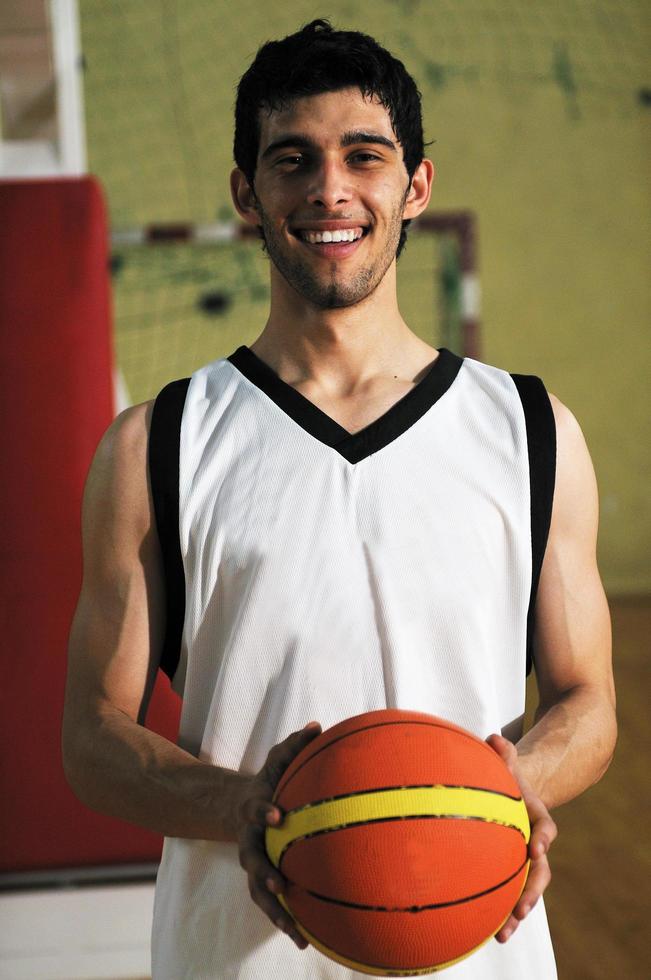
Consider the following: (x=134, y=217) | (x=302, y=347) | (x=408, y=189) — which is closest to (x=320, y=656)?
(x=302, y=347)

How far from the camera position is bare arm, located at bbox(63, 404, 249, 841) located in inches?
41.7

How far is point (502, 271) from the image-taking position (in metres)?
6.06

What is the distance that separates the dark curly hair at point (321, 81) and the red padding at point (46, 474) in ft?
3.06

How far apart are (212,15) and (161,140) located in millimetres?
734

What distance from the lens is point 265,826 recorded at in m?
0.89

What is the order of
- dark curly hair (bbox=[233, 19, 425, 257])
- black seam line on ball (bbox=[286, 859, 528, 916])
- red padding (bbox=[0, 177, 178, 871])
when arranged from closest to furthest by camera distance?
black seam line on ball (bbox=[286, 859, 528, 916])
dark curly hair (bbox=[233, 19, 425, 257])
red padding (bbox=[0, 177, 178, 871])

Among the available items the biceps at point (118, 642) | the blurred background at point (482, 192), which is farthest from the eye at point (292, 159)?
the blurred background at point (482, 192)

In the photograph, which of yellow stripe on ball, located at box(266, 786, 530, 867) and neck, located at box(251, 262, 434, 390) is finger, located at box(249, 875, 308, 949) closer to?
yellow stripe on ball, located at box(266, 786, 530, 867)

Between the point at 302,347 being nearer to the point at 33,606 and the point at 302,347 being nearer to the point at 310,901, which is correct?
the point at 310,901

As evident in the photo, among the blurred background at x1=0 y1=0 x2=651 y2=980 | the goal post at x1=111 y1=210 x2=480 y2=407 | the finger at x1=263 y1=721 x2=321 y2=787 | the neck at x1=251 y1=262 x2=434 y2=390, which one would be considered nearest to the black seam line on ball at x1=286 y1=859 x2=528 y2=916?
the finger at x1=263 y1=721 x2=321 y2=787

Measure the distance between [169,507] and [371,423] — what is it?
24cm

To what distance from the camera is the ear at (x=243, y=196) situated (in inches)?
48.8

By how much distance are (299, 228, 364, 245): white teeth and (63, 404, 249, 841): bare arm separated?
265mm

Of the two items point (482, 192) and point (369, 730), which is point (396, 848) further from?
point (482, 192)
